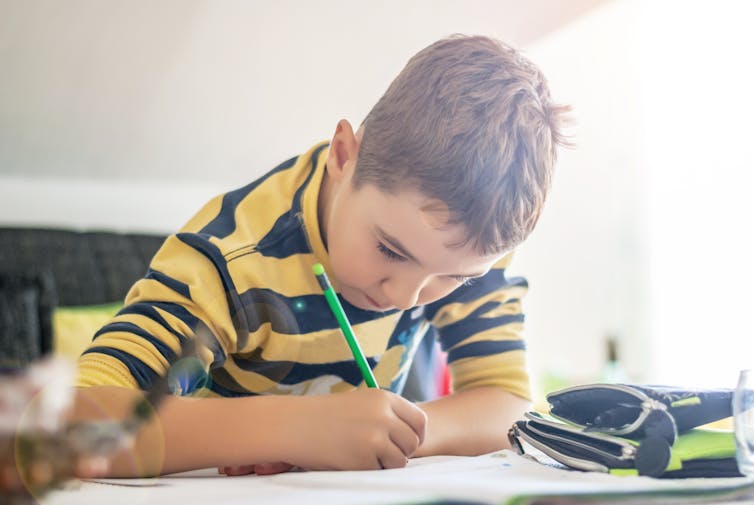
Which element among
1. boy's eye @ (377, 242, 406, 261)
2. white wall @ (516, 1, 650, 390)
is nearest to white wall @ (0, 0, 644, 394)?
boy's eye @ (377, 242, 406, 261)

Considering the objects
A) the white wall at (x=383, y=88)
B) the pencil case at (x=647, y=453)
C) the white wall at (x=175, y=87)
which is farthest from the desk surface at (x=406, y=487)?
the white wall at (x=175, y=87)

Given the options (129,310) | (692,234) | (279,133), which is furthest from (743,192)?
(129,310)

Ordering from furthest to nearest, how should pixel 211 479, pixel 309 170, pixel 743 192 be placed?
pixel 743 192
pixel 309 170
pixel 211 479

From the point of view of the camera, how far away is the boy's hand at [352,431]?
0.59 metres

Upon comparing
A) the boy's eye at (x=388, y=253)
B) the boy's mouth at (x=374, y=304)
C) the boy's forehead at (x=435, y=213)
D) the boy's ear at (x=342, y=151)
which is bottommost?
the boy's mouth at (x=374, y=304)

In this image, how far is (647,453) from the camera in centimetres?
53

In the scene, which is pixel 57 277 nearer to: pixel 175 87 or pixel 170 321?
pixel 175 87

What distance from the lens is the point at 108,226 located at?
1646mm

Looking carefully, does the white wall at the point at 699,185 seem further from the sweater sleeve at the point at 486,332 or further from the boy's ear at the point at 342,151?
the boy's ear at the point at 342,151

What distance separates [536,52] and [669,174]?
1094 mm

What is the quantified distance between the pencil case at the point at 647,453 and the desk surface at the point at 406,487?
0.5 inches

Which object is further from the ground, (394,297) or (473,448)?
(394,297)

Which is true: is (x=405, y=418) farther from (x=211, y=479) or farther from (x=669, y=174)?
(x=669, y=174)

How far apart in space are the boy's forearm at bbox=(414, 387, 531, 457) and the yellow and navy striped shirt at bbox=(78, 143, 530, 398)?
0.10 ft
